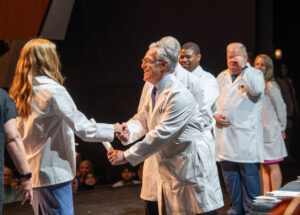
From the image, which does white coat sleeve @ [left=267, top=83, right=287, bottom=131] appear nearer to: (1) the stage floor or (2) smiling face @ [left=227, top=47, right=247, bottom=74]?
(2) smiling face @ [left=227, top=47, right=247, bottom=74]

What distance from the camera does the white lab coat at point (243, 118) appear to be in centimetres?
448

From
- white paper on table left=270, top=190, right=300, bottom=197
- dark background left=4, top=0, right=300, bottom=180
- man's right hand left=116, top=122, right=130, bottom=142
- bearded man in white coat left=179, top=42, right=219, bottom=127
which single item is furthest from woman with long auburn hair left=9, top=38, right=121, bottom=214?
dark background left=4, top=0, right=300, bottom=180

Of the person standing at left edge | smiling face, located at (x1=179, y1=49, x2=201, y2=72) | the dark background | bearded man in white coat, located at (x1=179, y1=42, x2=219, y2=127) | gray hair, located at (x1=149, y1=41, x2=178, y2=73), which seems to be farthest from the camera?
the dark background

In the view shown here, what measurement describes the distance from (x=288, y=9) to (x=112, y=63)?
4.51 meters

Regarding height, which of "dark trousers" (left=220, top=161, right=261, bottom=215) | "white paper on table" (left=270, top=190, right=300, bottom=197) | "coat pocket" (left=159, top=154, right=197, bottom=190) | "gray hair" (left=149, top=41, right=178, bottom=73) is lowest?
"dark trousers" (left=220, top=161, right=261, bottom=215)

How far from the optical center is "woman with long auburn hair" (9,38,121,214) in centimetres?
275

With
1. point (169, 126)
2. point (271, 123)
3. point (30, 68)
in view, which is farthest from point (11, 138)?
point (271, 123)

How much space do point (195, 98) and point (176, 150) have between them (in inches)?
42.4

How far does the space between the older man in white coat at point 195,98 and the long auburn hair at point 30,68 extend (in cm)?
80

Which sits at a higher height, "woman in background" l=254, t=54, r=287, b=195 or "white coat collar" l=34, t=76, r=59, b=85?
"white coat collar" l=34, t=76, r=59, b=85

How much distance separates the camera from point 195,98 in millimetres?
3834

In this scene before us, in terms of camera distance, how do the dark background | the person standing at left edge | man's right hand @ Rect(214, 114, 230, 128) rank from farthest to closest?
the dark background
man's right hand @ Rect(214, 114, 230, 128)
the person standing at left edge

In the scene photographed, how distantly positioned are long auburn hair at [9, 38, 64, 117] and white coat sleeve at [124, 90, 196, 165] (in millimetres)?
665

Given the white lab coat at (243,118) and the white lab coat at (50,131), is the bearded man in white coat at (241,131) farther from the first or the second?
the white lab coat at (50,131)
